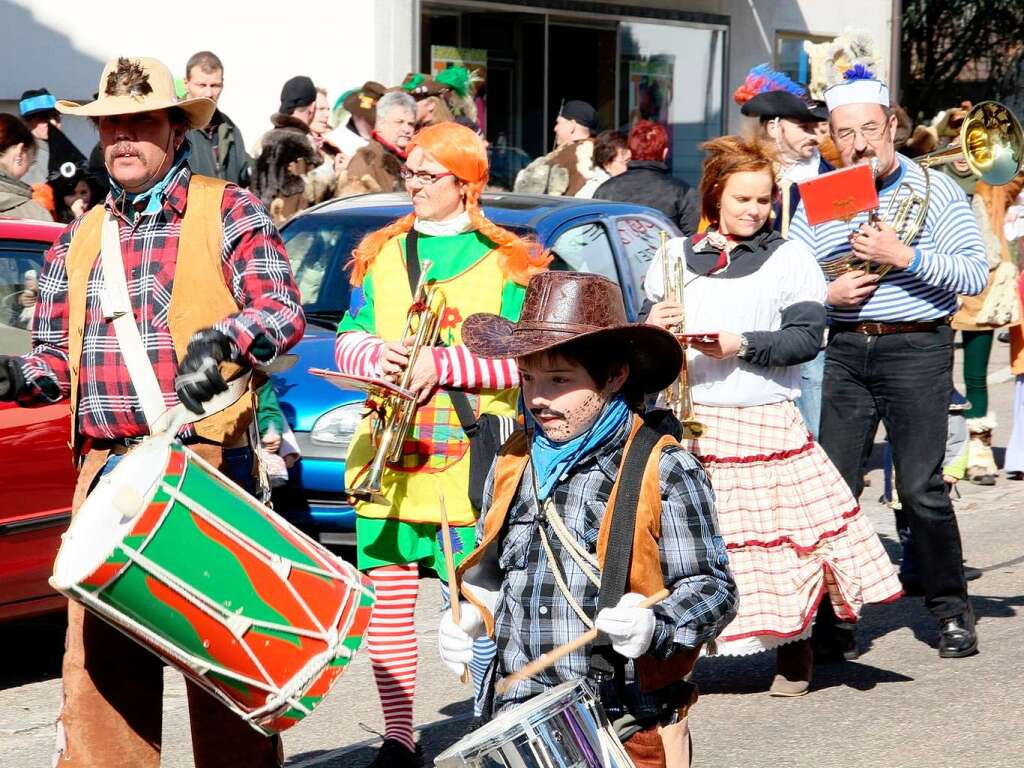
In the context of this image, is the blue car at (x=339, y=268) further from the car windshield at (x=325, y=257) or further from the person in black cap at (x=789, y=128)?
the person in black cap at (x=789, y=128)

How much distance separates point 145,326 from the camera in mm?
4211

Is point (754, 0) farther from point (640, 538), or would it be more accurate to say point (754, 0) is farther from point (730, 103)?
point (640, 538)

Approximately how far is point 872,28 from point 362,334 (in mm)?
19321

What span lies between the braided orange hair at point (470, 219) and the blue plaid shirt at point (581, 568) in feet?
5.24

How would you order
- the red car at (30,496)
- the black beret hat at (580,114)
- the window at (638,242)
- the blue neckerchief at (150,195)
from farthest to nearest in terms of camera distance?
the black beret hat at (580,114) < the window at (638,242) < the red car at (30,496) < the blue neckerchief at (150,195)

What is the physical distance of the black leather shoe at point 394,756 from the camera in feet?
16.8

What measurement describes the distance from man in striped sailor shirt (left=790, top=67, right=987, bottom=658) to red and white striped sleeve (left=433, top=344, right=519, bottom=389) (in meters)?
1.73

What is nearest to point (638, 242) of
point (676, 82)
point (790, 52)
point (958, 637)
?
point (958, 637)

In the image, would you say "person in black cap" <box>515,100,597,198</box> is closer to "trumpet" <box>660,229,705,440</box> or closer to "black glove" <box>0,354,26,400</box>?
"trumpet" <box>660,229,705,440</box>

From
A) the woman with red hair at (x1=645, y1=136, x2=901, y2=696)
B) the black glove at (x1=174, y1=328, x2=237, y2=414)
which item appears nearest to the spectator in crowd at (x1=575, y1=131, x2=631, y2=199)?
the woman with red hair at (x1=645, y1=136, x2=901, y2=696)

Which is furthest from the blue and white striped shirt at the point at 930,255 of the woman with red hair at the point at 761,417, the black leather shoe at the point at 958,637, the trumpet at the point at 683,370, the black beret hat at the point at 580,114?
the black beret hat at the point at 580,114

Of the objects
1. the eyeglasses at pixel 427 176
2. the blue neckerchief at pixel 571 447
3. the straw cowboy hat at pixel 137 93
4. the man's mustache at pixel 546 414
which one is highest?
the straw cowboy hat at pixel 137 93

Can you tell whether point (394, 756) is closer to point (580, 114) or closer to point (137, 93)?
point (137, 93)

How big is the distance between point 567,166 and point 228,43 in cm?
416
